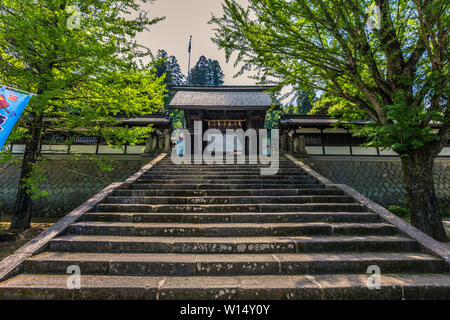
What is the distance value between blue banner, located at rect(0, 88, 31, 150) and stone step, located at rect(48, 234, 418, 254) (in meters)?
2.28

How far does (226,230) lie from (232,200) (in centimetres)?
147

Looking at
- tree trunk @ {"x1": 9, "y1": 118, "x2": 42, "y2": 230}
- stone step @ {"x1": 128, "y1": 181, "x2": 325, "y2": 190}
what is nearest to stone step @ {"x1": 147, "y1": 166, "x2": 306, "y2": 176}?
stone step @ {"x1": 128, "y1": 181, "x2": 325, "y2": 190}

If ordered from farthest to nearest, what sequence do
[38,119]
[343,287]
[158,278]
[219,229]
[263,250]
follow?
[38,119] → [219,229] → [263,250] → [158,278] → [343,287]

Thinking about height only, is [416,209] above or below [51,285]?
above

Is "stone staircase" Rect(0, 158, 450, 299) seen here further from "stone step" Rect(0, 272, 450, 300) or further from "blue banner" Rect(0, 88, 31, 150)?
"blue banner" Rect(0, 88, 31, 150)

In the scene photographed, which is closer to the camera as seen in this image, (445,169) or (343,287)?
(343,287)

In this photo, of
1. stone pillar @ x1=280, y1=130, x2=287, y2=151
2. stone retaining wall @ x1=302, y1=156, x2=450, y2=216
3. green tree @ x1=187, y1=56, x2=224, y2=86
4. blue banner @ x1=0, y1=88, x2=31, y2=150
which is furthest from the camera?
green tree @ x1=187, y1=56, x2=224, y2=86

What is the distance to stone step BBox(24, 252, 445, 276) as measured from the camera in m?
2.96

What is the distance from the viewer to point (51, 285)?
2.60m

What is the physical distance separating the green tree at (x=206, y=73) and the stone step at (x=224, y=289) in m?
37.7

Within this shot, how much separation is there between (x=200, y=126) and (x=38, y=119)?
821 cm

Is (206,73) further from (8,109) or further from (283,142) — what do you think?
(8,109)

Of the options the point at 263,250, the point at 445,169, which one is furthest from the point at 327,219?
the point at 445,169
